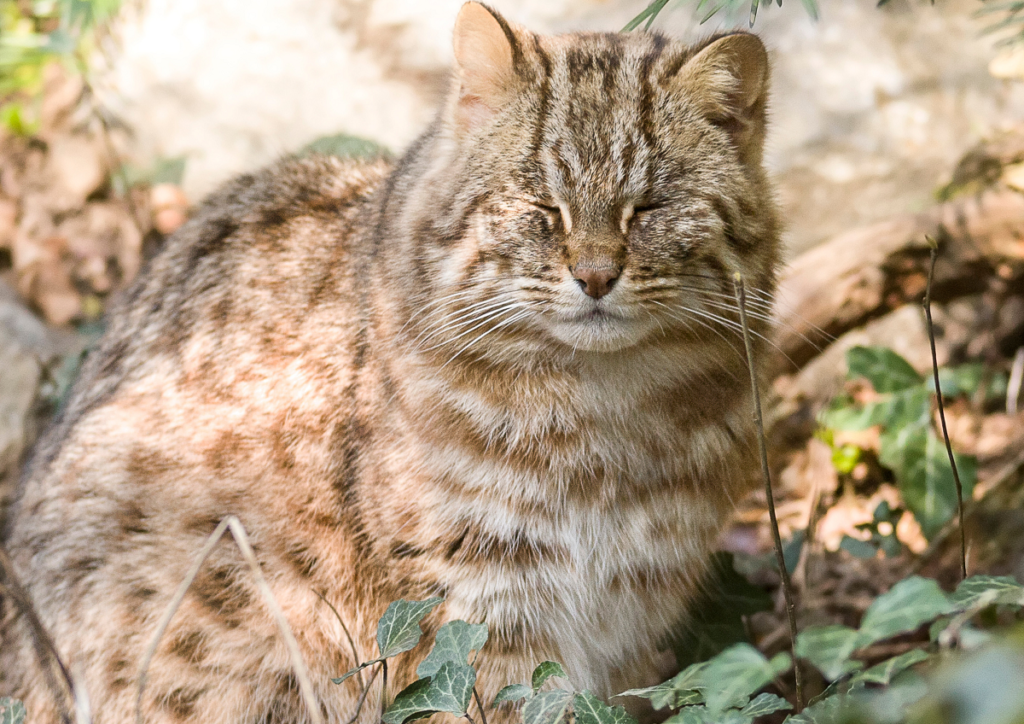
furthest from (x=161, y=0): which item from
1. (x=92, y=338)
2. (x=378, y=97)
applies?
(x=92, y=338)

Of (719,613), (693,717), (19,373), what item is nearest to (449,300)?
(693,717)

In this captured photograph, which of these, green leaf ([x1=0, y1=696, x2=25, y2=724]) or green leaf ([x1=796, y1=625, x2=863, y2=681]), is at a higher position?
green leaf ([x1=796, y1=625, x2=863, y2=681])

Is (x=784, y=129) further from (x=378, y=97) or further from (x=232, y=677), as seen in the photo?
(x=232, y=677)

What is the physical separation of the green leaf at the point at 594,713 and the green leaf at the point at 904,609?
0.68 metres

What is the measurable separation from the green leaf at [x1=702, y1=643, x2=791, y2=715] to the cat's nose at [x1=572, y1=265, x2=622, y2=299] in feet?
3.14

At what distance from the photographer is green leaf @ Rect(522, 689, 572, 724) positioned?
1.86 metres

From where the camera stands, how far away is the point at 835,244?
377 centimetres

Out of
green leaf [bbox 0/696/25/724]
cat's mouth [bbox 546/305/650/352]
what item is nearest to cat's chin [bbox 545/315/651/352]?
cat's mouth [bbox 546/305/650/352]

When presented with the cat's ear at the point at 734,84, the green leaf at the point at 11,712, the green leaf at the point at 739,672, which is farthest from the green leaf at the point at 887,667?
the green leaf at the point at 11,712

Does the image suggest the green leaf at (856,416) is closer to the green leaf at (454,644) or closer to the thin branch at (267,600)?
the green leaf at (454,644)

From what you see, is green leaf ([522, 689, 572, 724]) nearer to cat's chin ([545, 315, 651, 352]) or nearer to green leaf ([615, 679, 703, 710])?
green leaf ([615, 679, 703, 710])

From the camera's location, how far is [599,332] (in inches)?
87.4

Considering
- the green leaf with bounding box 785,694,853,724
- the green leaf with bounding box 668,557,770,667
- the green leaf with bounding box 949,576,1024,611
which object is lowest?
the green leaf with bounding box 668,557,770,667

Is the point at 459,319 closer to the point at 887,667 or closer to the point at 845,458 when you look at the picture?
the point at 887,667
